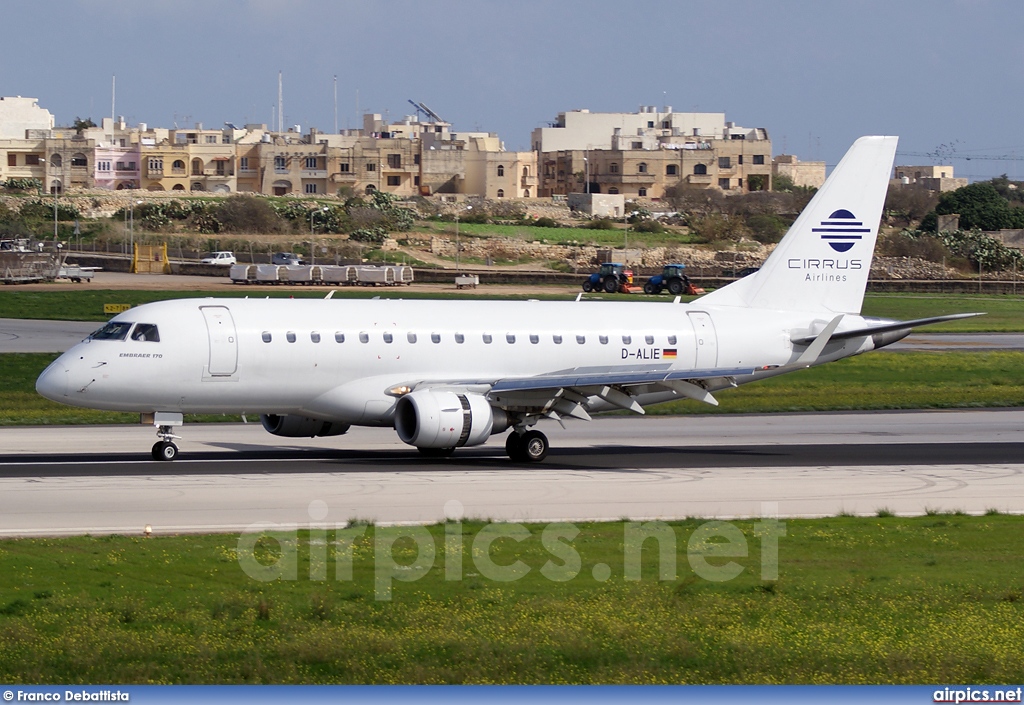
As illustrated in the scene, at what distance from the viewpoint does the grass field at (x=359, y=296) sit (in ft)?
262

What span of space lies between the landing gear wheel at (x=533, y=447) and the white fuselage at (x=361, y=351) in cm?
161

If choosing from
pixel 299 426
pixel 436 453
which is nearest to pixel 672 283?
pixel 436 453

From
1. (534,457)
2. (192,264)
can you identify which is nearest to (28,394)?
(534,457)

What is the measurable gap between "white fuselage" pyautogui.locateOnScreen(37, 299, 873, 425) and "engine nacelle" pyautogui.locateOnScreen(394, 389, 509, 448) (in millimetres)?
1221

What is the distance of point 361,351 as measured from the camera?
112 ft

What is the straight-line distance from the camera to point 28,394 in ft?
160

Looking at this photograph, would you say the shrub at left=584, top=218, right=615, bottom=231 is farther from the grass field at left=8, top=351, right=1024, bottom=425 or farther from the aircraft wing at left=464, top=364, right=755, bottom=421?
the aircraft wing at left=464, top=364, right=755, bottom=421

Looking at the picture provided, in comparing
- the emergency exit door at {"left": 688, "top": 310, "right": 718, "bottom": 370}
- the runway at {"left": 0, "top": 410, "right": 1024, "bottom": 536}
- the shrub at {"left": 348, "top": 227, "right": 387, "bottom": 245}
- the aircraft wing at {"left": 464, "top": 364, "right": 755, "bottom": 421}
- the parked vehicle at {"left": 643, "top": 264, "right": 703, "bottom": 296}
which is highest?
the shrub at {"left": 348, "top": 227, "right": 387, "bottom": 245}

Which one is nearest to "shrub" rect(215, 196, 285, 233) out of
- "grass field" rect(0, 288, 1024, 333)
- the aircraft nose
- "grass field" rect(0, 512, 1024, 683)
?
"grass field" rect(0, 288, 1024, 333)

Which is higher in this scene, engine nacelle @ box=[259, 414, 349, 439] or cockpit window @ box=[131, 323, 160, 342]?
cockpit window @ box=[131, 323, 160, 342]

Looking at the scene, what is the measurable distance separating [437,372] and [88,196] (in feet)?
535

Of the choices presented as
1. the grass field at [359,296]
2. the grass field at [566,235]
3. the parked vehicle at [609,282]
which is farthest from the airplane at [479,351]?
the grass field at [566,235]

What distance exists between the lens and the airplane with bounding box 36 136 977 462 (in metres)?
32.8

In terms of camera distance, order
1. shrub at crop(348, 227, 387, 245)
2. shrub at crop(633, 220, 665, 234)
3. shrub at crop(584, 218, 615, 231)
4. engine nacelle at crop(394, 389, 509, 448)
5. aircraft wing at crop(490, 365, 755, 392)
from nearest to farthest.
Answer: engine nacelle at crop(394, 389, 509, 448)
aircraft wing at crop(490, 365, 755, 392)
shrub at crop(348, 227, 387, 245)
shrub at crop(633, 220, 665, 234)
shrub at crop(584, 218, 615, 231)
